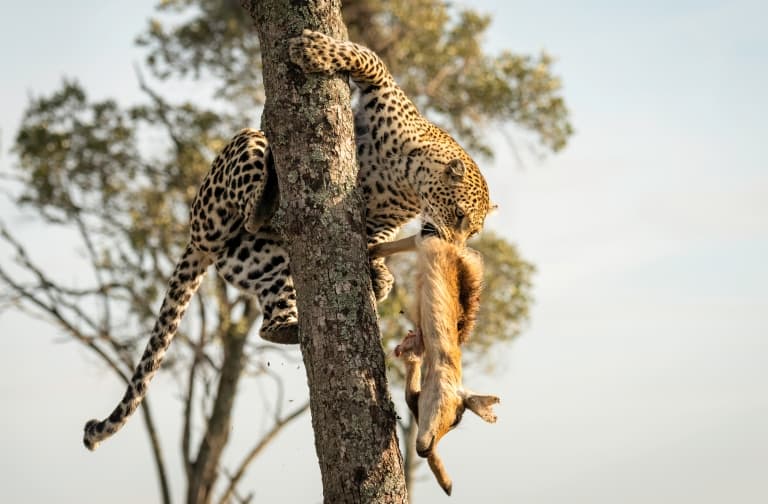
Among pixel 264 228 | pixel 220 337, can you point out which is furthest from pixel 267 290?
pixel 220 337

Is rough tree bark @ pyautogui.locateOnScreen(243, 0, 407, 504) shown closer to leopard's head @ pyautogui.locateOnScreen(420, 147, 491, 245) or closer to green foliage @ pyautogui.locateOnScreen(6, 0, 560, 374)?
leopard's head @ pyautogui.locateOnScreen(420, 147, 491, 245)

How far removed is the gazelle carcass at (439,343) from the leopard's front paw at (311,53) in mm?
965

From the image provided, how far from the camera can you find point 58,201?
15516 millimetres

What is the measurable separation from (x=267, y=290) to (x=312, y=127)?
1.53 m

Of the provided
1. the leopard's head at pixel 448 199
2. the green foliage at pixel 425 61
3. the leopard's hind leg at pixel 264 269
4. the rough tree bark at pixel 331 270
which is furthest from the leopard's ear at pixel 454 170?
the green foliage at pixel 425 61

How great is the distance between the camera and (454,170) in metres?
6.05

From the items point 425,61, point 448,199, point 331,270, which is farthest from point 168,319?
point 425,61

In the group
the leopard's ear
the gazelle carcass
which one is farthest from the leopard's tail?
the gazelle carcass

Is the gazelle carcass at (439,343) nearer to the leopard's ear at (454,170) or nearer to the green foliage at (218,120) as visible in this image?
the leopard's ear at (454,170)

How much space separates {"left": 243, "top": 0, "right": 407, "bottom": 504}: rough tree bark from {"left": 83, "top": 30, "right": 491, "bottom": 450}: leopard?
712 millimetres

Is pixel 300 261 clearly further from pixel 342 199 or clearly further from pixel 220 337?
pixel 220 337

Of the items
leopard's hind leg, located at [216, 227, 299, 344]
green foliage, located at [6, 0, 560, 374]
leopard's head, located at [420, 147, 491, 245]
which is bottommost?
leopard's hind leg, located at [216, 227, 299, 344]

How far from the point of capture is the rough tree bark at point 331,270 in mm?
4250

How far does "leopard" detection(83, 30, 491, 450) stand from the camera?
5.64 meters
